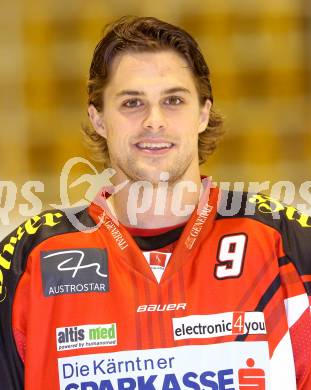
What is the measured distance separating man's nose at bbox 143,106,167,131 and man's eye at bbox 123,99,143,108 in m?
0.04

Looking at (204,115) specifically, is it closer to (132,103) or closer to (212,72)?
(132,103)

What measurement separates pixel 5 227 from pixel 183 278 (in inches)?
50.0

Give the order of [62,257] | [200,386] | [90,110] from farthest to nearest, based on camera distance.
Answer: [90,110] → [62,257] → [200,386]

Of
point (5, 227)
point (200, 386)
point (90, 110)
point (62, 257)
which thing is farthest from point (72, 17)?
point (200, 386)

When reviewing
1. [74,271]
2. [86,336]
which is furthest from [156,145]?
[86,336]

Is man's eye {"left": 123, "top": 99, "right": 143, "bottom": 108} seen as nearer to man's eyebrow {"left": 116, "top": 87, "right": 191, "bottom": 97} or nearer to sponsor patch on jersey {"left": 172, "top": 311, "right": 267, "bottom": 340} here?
man's eyebrow {"left": 116, "top": 87, "right": 191, "bottom": 97}

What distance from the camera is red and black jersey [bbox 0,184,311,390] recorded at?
160 cm

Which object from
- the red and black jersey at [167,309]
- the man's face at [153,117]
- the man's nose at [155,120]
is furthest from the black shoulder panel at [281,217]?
the man's nose at [155,120]

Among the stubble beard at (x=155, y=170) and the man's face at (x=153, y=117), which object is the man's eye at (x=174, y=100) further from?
the stubble beard at (x=155, y=170)

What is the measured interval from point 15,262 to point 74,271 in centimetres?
12

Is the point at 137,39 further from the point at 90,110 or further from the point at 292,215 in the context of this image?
the point at 292,215

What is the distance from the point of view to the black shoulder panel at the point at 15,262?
1644 millimetres

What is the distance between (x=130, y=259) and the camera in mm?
1681

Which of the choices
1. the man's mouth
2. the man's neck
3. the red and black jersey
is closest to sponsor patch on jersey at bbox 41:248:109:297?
the red and black jersey
